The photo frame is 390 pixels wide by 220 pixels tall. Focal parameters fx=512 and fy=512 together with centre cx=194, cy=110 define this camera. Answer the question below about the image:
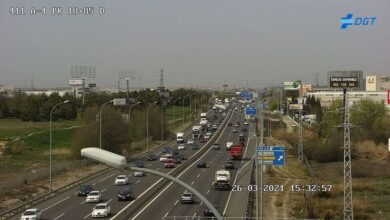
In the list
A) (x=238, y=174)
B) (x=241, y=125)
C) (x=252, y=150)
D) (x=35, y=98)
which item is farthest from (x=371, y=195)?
(x=35, y=98)

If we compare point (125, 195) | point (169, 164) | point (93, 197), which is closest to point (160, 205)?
point (125, 195)

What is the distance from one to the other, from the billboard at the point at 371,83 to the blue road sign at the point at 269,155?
145m

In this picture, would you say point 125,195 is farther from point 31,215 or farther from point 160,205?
point 31,215

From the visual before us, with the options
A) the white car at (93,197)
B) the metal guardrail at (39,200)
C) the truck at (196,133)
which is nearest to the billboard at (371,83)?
the truck at (196,133)

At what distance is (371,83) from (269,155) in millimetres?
150129

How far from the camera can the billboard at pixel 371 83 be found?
172 meters

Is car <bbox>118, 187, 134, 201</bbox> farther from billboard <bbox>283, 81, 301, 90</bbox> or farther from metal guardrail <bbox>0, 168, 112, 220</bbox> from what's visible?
billboard <bbox>283, 81, 301, 90</bbox>

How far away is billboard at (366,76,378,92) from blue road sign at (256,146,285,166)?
14530 centimetres

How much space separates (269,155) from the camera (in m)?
33.7

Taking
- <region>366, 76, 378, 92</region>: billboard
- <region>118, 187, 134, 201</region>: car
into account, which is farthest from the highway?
<region>366, 76, 378, 92</region>: billboard

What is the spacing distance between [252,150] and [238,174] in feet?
93.7

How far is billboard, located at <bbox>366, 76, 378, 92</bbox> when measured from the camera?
17175 cm

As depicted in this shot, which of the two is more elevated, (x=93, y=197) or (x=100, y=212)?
(x=100, y=212)

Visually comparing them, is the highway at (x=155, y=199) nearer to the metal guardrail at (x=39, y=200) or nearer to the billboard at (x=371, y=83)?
the metal guardrail at (x=39, y=200)
